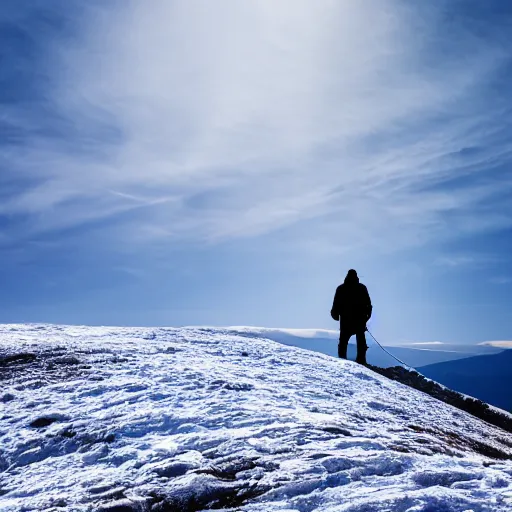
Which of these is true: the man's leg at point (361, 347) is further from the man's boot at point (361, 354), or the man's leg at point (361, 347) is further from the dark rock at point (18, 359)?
the dark rock at point (18, 359)

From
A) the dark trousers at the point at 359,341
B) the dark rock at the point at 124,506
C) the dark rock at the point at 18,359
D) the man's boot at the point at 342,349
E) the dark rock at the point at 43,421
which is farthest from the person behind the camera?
the man's boot at the point at 342,349

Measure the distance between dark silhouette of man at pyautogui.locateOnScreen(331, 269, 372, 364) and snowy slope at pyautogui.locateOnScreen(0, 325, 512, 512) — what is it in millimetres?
4629

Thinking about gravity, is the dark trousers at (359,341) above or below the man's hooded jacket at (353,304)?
below

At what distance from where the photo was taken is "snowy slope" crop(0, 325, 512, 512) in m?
5.38

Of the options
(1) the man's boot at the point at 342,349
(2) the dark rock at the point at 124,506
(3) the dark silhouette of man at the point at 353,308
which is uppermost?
(3) the dark silhouette of man at the point at 353,308

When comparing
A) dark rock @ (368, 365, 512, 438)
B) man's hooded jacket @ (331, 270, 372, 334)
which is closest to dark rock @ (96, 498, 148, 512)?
dark rock @ (368, 365, 512, 438)

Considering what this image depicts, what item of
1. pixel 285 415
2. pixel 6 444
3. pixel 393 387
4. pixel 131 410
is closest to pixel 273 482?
pixel 285 415

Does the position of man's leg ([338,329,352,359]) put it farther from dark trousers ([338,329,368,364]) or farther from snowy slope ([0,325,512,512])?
snowy slope ([0,325,512,512])

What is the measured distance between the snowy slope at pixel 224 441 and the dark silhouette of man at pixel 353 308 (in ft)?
15.2

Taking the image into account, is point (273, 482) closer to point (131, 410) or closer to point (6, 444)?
point (131, 410)

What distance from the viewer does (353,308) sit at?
1672 centimetres

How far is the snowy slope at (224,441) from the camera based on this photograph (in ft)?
17.7

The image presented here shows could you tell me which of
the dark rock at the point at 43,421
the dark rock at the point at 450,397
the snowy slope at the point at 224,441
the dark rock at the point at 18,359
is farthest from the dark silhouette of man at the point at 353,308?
the dark rock at the point at 43,421

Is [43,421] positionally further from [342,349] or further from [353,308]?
[342,349]
